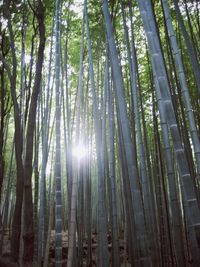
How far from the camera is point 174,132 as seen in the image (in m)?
1.99

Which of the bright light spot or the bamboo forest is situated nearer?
the bamboo forest

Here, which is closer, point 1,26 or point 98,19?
point 1,26

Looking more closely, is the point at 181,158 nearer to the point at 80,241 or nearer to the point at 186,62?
the point at 80,241

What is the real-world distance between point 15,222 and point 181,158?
5.94ft

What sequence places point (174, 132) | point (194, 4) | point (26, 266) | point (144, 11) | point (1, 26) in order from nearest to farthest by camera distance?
point (174, 132) → point (144, 11) → point (26, 266) → point (1, 26) → point (194, 4)

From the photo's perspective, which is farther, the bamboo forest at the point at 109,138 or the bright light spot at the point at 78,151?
the bright light spot at the point at 78,151

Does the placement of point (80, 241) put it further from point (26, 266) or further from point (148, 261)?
point (148, 261)

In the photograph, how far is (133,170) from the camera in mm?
2031

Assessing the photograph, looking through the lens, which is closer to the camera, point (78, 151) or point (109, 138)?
point (78, 151)

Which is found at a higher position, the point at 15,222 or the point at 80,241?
the point at 15,222

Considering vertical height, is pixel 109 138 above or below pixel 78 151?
above

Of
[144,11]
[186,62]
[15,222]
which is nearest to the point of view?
[144,11]

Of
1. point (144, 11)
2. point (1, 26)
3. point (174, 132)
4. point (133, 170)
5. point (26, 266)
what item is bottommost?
point (26, 266)

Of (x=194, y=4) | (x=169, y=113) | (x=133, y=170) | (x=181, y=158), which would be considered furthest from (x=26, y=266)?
(x=194, y=4)
